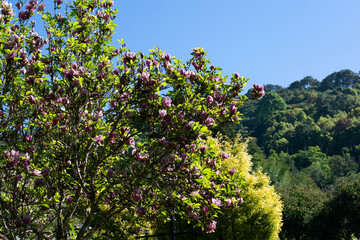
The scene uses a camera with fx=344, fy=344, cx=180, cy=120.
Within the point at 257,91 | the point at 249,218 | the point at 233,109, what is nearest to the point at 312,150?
the point at 249,218

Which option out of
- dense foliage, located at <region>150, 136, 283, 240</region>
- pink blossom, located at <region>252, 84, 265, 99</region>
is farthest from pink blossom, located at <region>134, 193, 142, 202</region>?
dense foliage, located at <region>150, 136, 283, 240</region>

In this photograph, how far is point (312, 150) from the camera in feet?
253

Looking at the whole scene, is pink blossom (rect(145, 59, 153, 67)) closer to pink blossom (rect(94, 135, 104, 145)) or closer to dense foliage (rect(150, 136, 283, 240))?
pink blossom (rect(94, 135, 104, 145))

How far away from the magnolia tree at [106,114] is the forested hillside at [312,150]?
1511cm

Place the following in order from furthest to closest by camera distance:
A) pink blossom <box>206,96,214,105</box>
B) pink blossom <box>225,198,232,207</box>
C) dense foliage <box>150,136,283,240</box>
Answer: dense foliage <box>150,136,283,240</box>
pink blossom <box>225,198,232,207</box>
pink blossom <box>206,96,214,105</box>

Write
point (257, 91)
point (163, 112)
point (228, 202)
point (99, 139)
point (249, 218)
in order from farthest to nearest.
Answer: point (249, 218) < point (99, 139) < point (228, 202) < point (257, 91) < point (163, 112)

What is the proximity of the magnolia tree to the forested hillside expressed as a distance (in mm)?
15113

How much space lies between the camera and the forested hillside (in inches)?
738

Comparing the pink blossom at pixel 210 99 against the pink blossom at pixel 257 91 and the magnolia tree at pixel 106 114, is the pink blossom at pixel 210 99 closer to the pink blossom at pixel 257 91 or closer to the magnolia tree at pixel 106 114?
the magnolia tree at pixel 106 114

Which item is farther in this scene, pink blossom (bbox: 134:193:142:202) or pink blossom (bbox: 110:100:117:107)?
pink blossom (bbox: 110:100:117:107)

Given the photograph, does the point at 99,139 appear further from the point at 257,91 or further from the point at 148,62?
the point at 257,91

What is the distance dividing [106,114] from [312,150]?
78197 mm

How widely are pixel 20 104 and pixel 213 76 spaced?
10.2ft

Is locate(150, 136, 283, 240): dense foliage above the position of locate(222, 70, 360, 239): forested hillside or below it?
below
